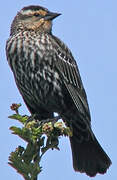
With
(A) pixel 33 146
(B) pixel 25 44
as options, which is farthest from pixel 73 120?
(A) pixel 33 146

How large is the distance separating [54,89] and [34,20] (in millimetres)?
1055

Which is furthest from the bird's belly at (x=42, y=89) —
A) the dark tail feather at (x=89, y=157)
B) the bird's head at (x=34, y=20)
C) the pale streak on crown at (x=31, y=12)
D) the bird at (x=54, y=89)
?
the pale streak on crown at (x=31, y=12)

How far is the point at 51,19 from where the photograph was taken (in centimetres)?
557

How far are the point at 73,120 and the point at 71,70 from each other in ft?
2.05

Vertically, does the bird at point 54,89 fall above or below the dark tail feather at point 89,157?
above

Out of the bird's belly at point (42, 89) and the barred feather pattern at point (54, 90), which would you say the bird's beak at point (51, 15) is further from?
the bird's belly at point (42, 89)

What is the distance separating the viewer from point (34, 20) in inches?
221

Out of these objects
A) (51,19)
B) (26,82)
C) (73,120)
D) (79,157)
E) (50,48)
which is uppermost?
(51,19)

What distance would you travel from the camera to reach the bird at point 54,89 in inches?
194

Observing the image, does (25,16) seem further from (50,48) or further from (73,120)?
(73,120)

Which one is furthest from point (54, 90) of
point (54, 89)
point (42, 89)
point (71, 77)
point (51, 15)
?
point (51, 15)

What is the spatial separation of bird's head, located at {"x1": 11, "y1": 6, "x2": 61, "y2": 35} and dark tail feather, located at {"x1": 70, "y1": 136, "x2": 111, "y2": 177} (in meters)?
1.38

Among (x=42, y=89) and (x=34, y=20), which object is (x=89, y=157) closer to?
(x=42, y=89)

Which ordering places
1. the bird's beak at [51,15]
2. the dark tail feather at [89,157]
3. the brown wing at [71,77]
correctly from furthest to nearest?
the bird's beak at [51,15] → the brown wing at [71,77] → the dark tail feather at [89,157]
